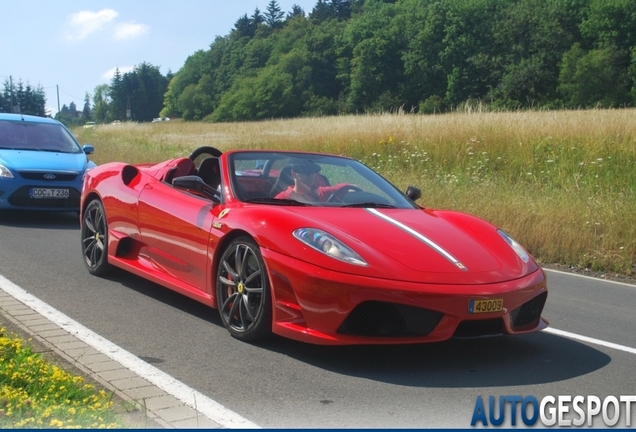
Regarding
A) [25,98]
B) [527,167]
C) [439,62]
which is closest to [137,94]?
[25,98]

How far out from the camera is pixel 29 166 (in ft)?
38.3

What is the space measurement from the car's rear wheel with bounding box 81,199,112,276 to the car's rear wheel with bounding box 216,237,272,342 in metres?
2.27

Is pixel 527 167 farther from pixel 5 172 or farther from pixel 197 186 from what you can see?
pixel 197 186

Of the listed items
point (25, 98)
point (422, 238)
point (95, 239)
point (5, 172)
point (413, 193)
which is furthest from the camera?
point (25, 98)

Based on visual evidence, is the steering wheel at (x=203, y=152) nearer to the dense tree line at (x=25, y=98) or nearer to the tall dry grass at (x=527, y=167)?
the tall dry grass at (x=527, y=167)

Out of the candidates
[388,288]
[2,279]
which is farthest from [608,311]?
[2,279]

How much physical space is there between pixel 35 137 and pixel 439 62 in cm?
7159

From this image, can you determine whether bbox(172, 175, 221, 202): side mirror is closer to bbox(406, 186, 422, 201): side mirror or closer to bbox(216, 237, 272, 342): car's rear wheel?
bbox(216, 237, 272, 342): car's rear wheel

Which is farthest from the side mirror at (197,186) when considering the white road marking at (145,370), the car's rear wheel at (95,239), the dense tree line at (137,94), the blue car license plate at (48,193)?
the dense tree line at (137,94)

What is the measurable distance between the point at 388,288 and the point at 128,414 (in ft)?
5.39

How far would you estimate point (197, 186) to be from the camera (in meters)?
6.20

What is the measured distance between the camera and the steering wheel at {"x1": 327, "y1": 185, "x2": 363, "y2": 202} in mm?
6148

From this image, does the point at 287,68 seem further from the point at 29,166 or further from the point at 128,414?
the point at 128,414

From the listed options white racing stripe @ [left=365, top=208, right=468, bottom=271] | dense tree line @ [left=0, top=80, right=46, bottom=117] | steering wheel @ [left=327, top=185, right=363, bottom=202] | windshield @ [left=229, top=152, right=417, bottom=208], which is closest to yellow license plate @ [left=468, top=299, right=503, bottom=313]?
white racing stripe @ [left=365, top=208, right=468, bottom=271]
